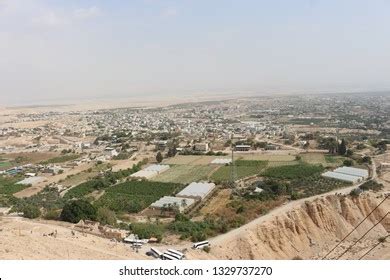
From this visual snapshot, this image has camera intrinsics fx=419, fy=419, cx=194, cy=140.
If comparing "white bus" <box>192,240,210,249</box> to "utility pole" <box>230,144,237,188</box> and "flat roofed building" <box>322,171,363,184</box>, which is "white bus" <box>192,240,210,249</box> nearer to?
"utility pole" <box>230,144,237,188</box>

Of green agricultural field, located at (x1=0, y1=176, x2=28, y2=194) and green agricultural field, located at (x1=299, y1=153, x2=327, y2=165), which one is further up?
green agricultural field, located at (x1=299, y1=153, x2=327, y2=165)

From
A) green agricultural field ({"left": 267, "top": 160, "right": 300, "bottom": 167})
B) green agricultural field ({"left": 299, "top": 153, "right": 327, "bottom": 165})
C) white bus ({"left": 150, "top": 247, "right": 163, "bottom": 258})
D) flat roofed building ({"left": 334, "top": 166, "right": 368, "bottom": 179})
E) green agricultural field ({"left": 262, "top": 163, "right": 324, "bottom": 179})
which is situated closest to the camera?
white bus ({"left": 150, "top": 247, "right": 163, "bottom": 258})

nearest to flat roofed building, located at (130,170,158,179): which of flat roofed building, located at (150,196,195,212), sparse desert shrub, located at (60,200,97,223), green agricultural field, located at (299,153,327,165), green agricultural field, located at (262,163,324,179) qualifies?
flat roofed building, located at (150,196,195,212)

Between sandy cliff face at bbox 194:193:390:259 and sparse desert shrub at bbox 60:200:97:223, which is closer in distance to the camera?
sandy cliff face at bbox 194:193:390:259

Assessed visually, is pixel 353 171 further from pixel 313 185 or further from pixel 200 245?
pixel 200 245

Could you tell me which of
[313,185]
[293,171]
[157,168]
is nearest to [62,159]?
[157,168]

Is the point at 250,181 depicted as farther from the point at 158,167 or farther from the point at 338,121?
the point at 338,121

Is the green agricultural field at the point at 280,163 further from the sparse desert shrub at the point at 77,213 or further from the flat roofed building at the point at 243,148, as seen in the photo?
the sparse desert shrub at the point at 77,213
